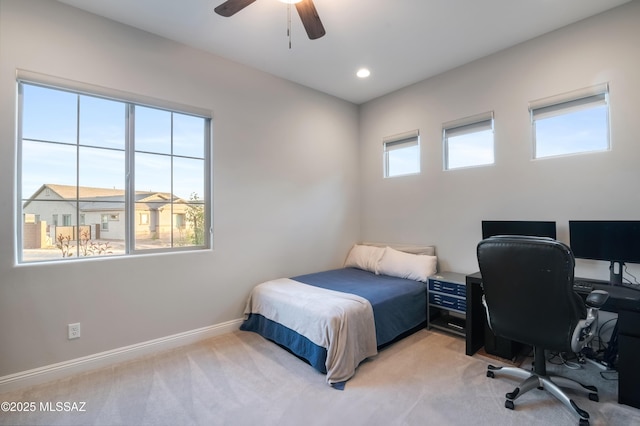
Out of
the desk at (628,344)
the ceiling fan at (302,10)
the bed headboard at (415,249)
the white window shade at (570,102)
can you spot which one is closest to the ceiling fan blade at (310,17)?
the ceiling fan at (302,10)

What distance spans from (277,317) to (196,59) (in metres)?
2.68

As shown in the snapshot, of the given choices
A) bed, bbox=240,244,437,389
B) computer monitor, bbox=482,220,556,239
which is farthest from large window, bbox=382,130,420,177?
computer monitor, bbox=482,220,556,239

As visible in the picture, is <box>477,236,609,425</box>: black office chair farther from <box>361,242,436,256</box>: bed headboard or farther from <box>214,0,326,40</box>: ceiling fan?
<box>214,0,326,40</box>: ceiling fan

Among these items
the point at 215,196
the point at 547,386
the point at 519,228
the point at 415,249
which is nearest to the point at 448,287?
the point at 415,249

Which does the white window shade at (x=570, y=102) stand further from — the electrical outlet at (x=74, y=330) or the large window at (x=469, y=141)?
the electrical outlet at (x=74, y=330)

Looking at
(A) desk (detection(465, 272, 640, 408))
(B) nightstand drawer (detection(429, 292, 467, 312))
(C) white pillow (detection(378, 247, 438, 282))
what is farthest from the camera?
(C) white pillow (detection(378, 247, 438, 282))

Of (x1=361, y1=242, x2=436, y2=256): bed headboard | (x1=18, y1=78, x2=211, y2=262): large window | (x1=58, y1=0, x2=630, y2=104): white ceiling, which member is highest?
(x1=58, y1=0, x2=630, y2=104): white ceiling

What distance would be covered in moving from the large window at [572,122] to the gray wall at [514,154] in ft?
0.25

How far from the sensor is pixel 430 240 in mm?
3701

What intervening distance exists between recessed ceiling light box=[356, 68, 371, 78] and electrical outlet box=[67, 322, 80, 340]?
367 cm

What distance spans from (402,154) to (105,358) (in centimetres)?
391

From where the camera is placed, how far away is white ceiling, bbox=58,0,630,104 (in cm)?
240

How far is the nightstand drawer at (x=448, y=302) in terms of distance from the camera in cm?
296

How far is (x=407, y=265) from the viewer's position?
11.5ft
